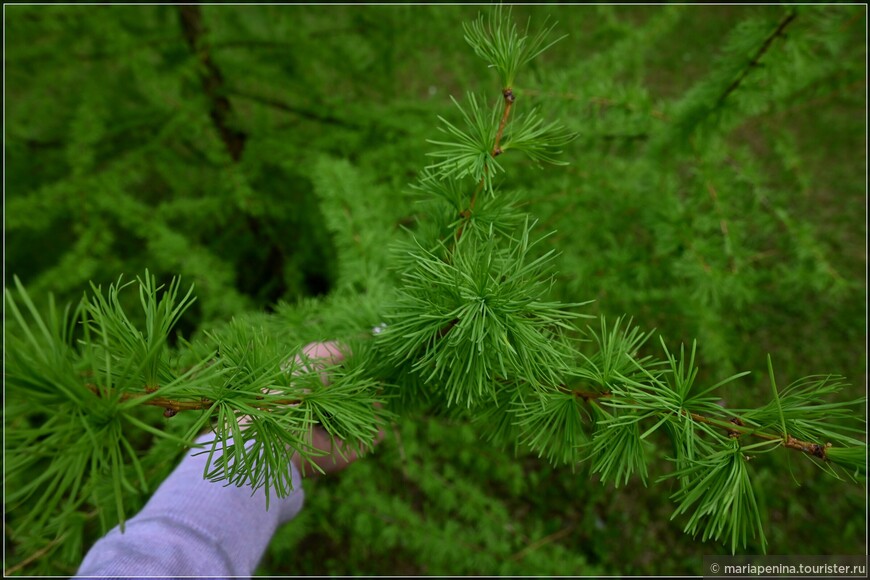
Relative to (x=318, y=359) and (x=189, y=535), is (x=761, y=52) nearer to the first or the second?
(x=318, y=359)

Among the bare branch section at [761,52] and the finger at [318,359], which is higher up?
the bare branch section at [761,52]

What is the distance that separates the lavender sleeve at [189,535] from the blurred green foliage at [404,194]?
75 mm

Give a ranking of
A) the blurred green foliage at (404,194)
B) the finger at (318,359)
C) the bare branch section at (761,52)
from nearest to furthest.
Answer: the finger at (318,359) → the bare branch section at (761,52) → the blurred green foliage at (404,194)

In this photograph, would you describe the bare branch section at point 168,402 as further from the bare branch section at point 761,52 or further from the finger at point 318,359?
the bare branch section at point 761,52

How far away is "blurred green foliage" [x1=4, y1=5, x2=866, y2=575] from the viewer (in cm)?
96

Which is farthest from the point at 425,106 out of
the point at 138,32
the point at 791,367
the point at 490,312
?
the point at 791,367

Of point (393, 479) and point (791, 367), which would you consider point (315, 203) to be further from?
point (791, 367)

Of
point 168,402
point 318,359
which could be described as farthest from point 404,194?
point 168,402

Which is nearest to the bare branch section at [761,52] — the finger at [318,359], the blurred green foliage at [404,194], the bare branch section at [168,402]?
the blurred green foliage at [404,194]

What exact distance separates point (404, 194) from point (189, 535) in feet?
2.02

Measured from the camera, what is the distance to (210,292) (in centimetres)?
123

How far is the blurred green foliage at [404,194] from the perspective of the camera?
961mm

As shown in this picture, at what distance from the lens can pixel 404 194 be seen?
0.84m

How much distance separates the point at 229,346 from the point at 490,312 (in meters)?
0.23
